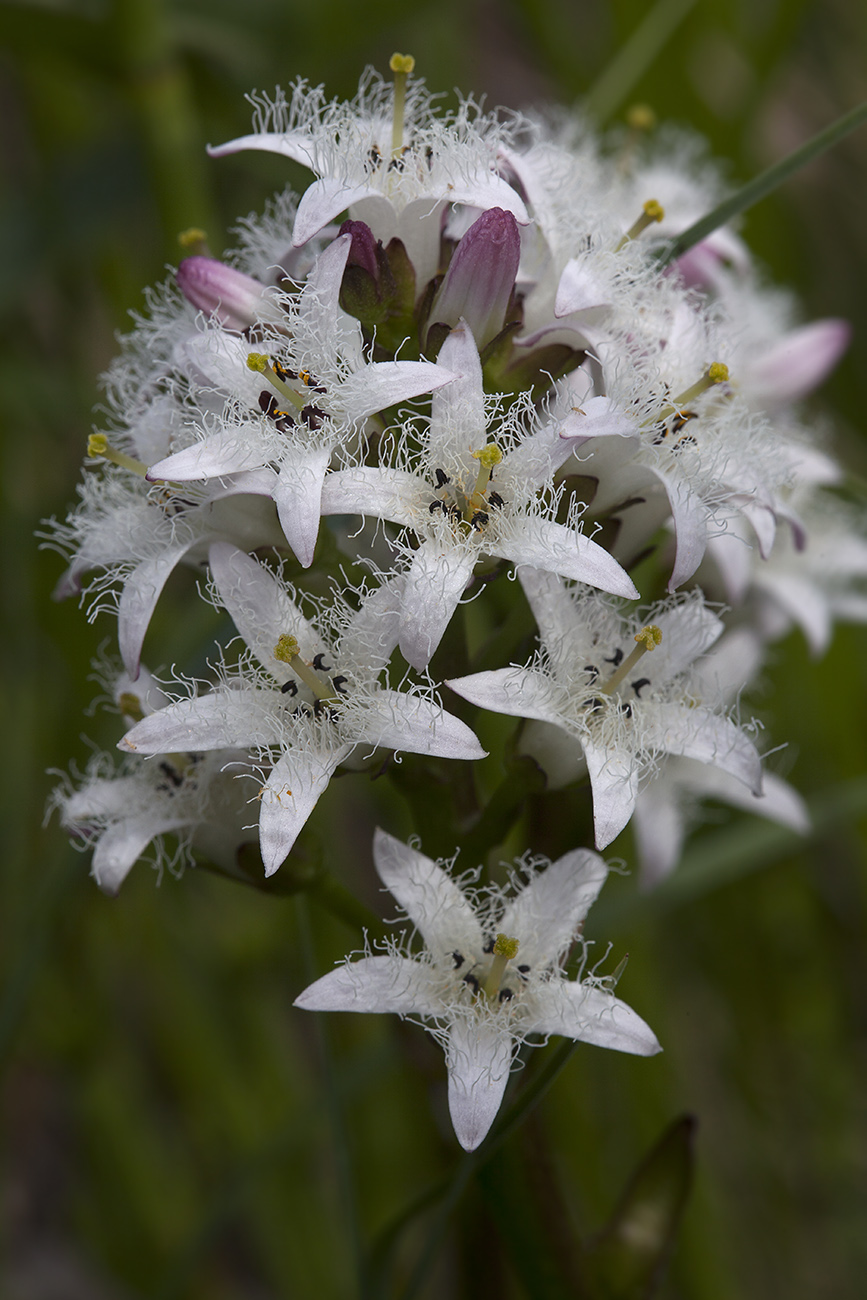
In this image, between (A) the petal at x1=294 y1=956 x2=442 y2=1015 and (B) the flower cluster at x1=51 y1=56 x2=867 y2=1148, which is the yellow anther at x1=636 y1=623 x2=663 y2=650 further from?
(A) the petal at x1=294 y1=956 x2=442 y2=1015

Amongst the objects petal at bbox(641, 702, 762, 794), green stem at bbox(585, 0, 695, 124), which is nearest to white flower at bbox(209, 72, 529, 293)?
petal at bbox(641, 702, 762, 794)

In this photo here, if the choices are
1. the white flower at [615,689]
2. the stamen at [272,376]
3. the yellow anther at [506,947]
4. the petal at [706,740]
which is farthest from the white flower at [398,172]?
the yellow anther at [506,947]

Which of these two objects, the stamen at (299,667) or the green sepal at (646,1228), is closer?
the stamen at (299,667)

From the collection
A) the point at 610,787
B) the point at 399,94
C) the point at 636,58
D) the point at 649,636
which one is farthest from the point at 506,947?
the point at 636,58

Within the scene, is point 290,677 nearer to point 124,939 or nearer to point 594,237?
point 594,237

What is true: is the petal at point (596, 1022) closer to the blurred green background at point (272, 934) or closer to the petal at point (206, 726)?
the petal at point (206, 726)

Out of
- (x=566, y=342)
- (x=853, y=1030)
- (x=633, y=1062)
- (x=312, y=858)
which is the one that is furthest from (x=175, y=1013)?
(x=566, y=342)

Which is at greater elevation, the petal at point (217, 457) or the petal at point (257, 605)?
the petal at point (217, 457)
